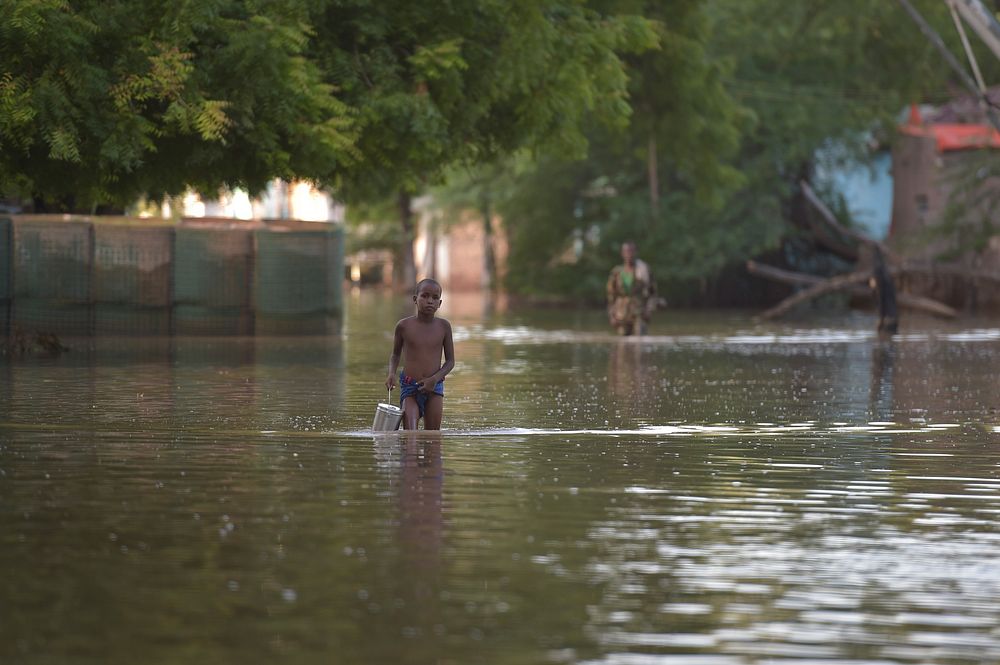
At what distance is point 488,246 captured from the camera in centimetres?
8306

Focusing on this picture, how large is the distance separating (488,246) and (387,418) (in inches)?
2670

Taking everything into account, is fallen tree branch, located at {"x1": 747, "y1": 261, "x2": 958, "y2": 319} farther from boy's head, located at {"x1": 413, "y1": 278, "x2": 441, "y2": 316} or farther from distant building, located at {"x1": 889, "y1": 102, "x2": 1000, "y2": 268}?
boy's head, located at {"x1": 413, "y1": 278, "x2": 441, "y2": 316}

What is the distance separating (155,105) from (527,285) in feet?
131

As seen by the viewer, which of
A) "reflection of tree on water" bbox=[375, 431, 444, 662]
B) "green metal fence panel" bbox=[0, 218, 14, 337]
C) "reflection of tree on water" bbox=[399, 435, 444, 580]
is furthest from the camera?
"green metal fence panel" bbox=[0, 218, 14, 337]

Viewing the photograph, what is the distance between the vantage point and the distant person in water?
3450 cm

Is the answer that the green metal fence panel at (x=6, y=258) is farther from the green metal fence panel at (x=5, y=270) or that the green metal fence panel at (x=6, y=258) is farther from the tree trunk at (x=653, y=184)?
the tree trunk at (x=653, y=184)

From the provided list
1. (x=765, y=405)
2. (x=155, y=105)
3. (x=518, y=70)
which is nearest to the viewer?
(x=765, y=405)

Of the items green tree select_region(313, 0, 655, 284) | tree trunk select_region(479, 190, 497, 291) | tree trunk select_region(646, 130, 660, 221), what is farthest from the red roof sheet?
green tree select_region(313, 0, 655, 284)

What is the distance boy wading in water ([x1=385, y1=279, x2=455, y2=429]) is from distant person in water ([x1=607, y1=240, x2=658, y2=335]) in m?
18.4

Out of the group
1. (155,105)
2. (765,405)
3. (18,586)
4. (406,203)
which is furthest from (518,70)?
(406,203)

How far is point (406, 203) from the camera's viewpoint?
77312mm

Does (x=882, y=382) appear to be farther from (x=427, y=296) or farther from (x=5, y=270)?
(x=5, y=270)

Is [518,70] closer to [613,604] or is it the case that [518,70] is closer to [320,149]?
[320,149]

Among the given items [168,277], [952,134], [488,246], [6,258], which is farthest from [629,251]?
[488,246]
